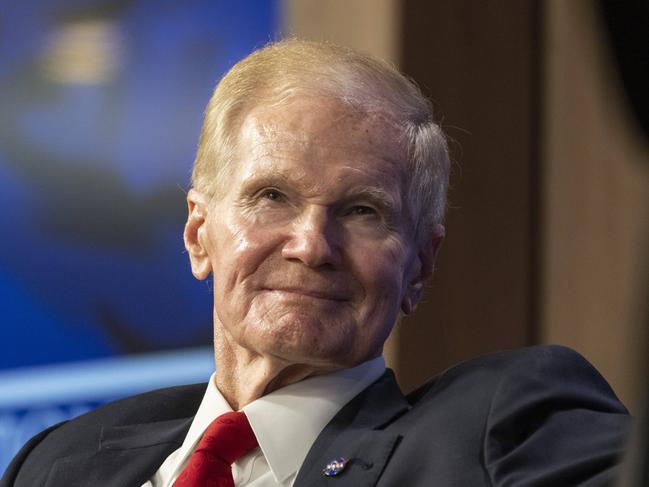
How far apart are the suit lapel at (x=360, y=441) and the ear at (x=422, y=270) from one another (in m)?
0.17

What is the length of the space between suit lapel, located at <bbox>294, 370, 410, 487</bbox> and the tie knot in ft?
0.45

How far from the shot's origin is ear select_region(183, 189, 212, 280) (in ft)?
6.55

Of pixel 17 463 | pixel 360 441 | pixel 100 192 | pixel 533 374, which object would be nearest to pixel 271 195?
pixel 360 441

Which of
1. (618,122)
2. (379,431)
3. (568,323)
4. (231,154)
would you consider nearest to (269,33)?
(568,323)

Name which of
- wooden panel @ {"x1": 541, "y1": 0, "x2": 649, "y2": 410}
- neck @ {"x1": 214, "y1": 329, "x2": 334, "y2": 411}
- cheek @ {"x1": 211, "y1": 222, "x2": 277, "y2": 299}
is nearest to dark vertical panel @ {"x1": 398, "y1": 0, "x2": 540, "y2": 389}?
wooden panel @ {"x1": 541, "y1": 0, "x2": 649, "y2": 410}

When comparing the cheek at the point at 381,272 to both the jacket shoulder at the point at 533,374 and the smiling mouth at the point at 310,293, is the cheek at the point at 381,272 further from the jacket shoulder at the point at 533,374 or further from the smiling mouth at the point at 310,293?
the jacket shoulder at the point at 533,374

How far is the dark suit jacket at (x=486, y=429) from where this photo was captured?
4.50 ft

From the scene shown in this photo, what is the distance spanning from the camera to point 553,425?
142 cm

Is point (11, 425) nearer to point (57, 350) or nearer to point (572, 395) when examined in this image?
point (57, 350)

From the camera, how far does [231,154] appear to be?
1902 millimetres

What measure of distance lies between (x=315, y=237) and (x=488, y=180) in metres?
1.68

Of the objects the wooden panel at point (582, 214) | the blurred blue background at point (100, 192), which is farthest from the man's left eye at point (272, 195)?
the blurred blue background at point (100, 192)

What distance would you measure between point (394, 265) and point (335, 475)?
39cm

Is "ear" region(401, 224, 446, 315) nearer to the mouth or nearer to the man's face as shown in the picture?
the man's face
